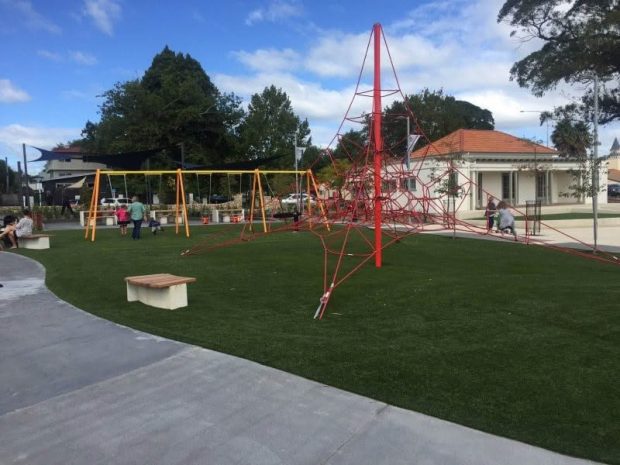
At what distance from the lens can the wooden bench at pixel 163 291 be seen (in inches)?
287

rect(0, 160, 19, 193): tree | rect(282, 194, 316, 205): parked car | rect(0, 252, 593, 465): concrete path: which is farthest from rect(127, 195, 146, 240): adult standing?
rect(0, 160, 19, 193): tree

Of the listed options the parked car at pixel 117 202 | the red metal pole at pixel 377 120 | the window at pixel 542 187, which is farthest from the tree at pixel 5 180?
the red metal pole at pixel 377 120

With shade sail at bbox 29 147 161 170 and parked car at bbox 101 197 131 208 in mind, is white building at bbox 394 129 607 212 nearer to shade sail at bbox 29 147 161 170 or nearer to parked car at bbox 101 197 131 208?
shade sail at bbox 29 147 161 170

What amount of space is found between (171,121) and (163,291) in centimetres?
4085

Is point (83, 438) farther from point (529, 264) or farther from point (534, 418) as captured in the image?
point (529, 264)

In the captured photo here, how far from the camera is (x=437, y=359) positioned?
506 centimetres

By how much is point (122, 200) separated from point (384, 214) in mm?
37492

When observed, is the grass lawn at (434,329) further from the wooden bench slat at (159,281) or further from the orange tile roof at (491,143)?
the orange tile roof at (491,143)

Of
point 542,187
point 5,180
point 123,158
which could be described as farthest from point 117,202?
point 5,180

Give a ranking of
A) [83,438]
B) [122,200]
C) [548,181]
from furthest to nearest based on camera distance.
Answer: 1. [122,200]
2. [548,181]
3. [83,438]

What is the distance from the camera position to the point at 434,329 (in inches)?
241

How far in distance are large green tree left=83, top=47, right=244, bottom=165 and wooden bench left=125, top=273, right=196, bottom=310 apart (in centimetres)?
3676

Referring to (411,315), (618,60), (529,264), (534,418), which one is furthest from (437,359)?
(618,60)

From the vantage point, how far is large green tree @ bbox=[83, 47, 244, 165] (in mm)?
44844
